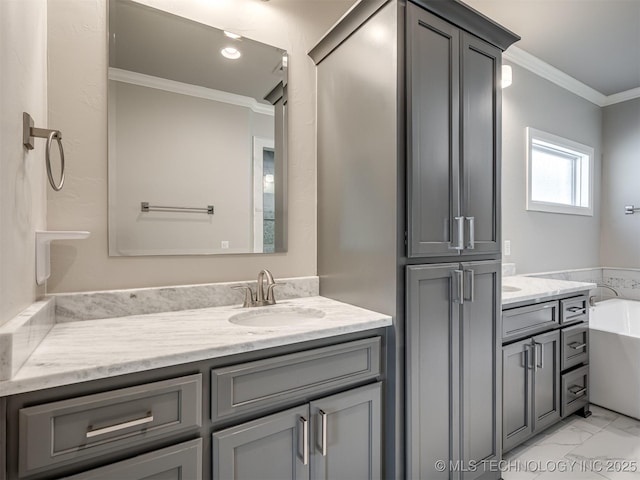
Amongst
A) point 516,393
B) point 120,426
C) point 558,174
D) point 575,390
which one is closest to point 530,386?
point 516,393

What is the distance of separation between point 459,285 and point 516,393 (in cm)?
86

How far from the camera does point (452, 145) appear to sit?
146 centimetres

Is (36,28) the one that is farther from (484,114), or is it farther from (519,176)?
(519,176)

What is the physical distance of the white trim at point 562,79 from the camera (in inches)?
108

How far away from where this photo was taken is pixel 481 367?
157 centimetres

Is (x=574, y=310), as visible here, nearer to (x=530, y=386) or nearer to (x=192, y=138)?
(x=530, y=386)

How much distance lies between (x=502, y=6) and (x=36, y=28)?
2484 millimetres

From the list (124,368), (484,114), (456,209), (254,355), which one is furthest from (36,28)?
(484,114)

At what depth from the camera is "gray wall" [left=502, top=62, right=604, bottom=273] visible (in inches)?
107

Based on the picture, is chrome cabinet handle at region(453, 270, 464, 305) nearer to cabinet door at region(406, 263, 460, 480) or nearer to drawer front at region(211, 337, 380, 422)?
cabinet door at region(406, 263, 460, 480)

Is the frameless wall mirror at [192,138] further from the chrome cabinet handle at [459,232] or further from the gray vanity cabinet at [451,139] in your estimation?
the chrome cabinet handle at [459,232]

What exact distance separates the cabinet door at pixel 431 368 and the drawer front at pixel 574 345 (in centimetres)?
112

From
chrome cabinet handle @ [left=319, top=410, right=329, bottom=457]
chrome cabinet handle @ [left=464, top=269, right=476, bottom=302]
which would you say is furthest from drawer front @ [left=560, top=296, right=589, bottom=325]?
chrome cabinet handle @ [left=319, top=410, right=329, bottom=457]

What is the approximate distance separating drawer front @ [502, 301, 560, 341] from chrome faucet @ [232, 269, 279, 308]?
47.7 inches
